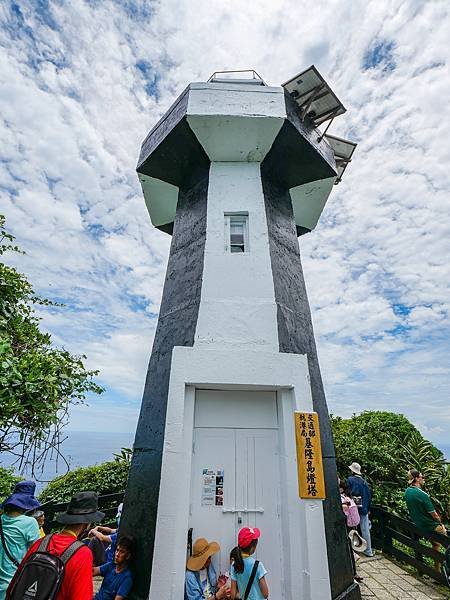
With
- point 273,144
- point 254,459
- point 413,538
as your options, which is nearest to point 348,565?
point 254,459

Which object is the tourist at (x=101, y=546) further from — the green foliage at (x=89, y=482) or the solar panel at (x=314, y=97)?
the solar panel at (x=314, y=97)

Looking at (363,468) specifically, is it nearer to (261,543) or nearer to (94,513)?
(261,543)

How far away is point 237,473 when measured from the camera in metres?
4.71

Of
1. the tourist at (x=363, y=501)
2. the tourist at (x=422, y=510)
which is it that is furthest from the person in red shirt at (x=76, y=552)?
the tourist at (x=363, y=501)

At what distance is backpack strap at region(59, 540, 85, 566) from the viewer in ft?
7.57

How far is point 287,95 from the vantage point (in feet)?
22.4

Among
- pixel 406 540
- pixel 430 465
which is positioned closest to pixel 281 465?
pixel 406 540

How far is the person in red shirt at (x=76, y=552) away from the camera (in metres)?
2.26

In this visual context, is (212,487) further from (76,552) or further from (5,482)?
(5,482)

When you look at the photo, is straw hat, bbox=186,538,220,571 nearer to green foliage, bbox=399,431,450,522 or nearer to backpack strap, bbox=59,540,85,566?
backpack strap, bbox=59,540,85,566

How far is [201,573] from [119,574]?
101 cm

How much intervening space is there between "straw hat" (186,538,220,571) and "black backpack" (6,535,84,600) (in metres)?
2.39

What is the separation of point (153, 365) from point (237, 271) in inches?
→ 82.6

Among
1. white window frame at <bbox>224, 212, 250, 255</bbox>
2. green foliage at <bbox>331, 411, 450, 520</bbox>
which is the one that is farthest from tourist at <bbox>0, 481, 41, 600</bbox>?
green foliage at <bbox>331, 411, 450, 520</bbox>
